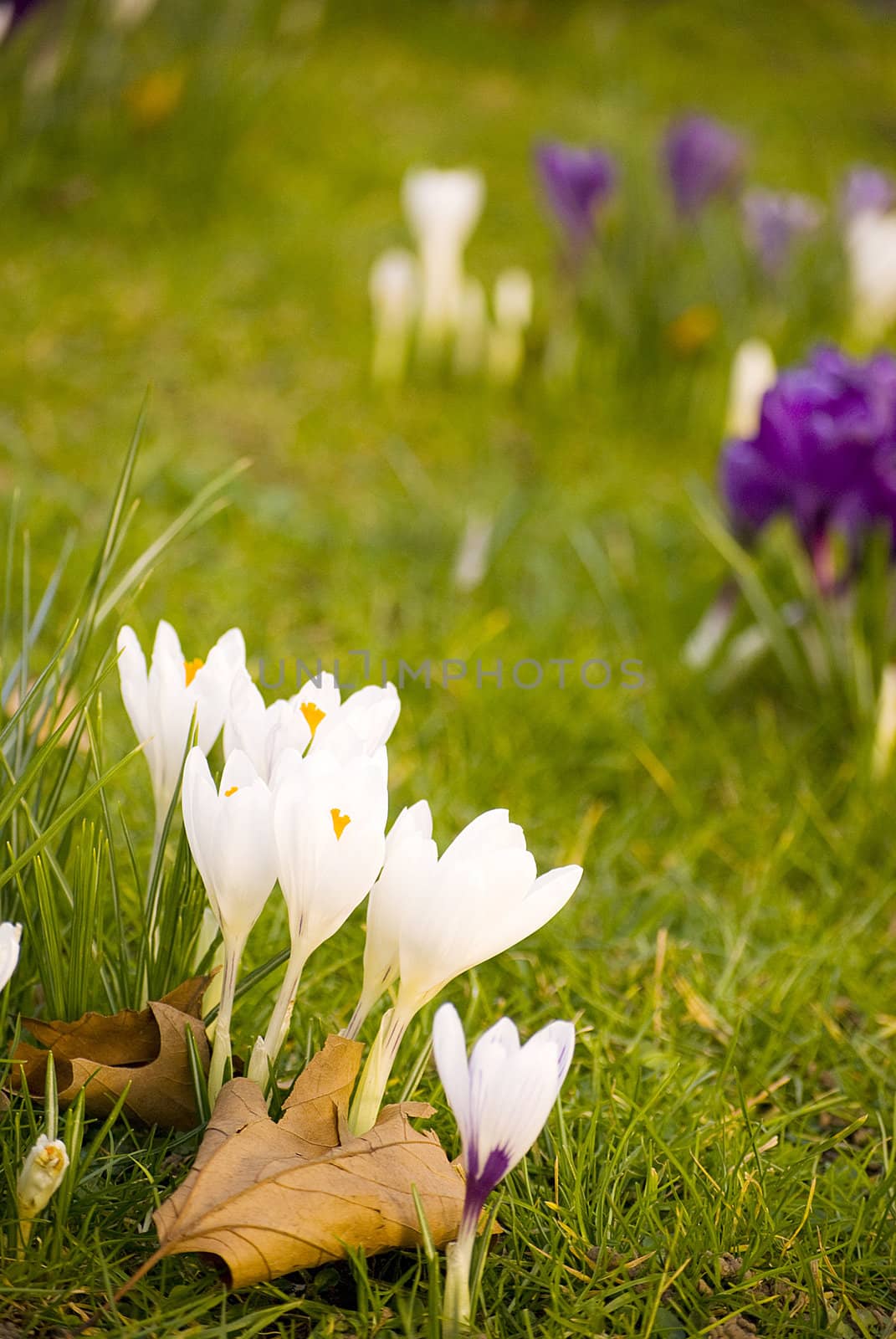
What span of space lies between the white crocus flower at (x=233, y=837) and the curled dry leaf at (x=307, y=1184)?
8 cm

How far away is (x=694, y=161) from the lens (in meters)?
3.29

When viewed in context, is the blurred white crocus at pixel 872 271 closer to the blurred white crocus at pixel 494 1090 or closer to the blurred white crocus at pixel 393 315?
the blurred white crocus at pixel 393 315

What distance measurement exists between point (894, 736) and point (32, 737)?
1.26m

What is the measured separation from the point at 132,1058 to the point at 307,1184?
0.71 feet

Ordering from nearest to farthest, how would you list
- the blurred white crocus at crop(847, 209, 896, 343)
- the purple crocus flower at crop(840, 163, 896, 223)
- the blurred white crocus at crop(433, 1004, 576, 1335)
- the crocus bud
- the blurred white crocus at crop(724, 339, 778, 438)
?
the blurred white crocus at crop(433, 1004, 576, 1335)
the crocus bud
the blurred white crocus at crop(724, 339, 778, 438)
the blurred white crocus at crop(847, 209, 896, 343)
the purple crocus flower at crop(840, 163, 896, 223)

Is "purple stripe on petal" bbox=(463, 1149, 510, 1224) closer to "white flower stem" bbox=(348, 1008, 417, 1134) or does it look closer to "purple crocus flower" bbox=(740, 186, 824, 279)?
"white flower stem" bbox=(348, 1008, 417, 1134)

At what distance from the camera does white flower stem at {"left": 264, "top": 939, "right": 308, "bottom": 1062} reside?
903 mm

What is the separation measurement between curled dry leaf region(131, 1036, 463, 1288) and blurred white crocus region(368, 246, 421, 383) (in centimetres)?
223

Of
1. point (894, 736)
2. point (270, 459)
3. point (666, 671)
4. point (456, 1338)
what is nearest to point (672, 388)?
point (270, 459)

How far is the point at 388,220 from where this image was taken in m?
3.91

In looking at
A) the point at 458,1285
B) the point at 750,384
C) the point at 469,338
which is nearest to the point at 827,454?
the point at 750,384

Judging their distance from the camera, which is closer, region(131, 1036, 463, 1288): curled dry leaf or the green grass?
region(131, 1036, 463, 1288): curled dry leaf

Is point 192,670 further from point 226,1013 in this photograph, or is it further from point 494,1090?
point 494,1090

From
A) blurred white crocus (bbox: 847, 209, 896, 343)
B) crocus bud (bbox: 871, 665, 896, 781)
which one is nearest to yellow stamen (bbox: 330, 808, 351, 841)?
crocus bud (bbox: 871, 665, 896, 781)
